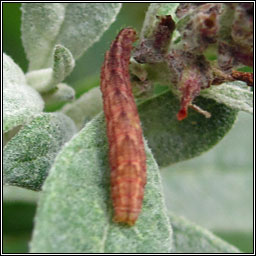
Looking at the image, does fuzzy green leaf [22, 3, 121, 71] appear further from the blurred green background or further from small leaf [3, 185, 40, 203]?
the blurred green background

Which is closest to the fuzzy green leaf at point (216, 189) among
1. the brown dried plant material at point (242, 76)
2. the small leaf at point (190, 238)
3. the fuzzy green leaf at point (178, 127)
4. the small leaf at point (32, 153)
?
the small leaf at point (190, 238)

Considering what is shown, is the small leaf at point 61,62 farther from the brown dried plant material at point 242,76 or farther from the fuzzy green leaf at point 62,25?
the brown dried plant material at point 242,76

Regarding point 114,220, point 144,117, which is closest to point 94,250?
point 114,220

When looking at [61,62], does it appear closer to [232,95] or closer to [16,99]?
[16,99]

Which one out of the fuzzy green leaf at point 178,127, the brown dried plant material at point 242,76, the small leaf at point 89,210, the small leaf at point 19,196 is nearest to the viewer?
the small leaf at point 89,210

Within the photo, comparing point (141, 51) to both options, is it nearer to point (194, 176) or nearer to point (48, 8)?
point (48, 8)

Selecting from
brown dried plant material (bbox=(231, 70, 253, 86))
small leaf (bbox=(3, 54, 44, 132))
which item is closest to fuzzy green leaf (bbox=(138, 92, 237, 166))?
brown dried plant material (bbox=(231, 70, 253, 86))
